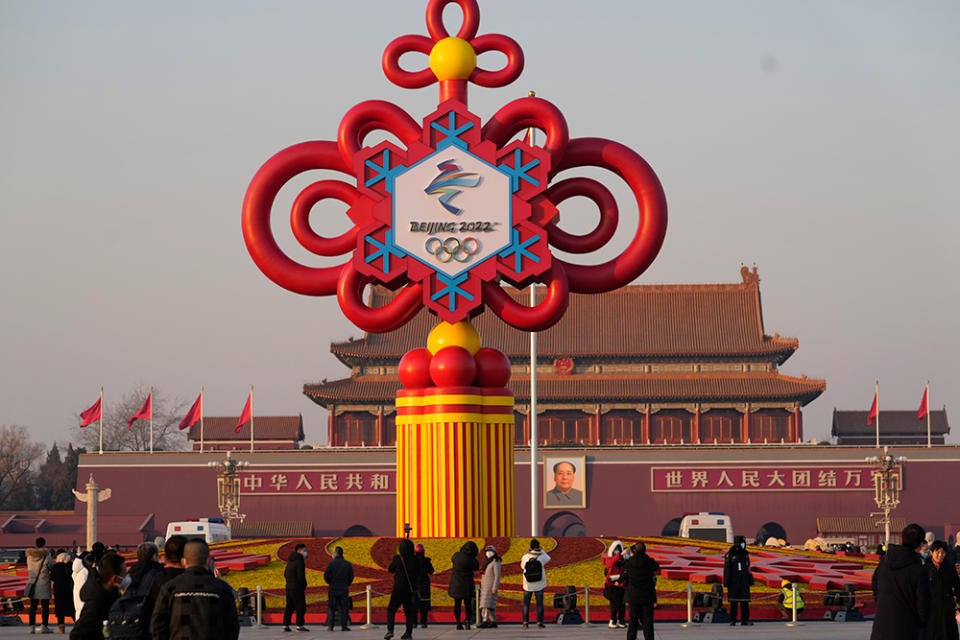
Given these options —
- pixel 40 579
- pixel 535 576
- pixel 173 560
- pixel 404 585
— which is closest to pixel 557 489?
pixel 535 576

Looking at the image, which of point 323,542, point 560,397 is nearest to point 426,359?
point 323,542

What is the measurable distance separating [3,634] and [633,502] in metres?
34.7

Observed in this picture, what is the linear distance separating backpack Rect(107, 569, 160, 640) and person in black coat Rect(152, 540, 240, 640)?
670mm

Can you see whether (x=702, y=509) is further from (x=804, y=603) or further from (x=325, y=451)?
(x=804, y=603)

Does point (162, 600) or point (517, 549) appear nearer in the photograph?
point (162, 600)

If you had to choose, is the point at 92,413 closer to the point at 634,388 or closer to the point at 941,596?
the point at 634,388

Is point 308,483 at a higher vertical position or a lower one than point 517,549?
higher

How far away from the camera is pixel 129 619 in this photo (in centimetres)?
882

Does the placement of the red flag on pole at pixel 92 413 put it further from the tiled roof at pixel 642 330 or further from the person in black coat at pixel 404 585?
the person in black coat at pixel 404 585

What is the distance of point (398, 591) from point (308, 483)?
3523 cm

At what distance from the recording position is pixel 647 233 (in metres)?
22.0

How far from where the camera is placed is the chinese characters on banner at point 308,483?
167 ft

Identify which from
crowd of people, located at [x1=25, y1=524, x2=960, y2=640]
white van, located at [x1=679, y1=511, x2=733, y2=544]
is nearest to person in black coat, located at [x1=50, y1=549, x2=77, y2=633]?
crowd of people, located at [x1=25, y1=524, x2=960, y2=640]

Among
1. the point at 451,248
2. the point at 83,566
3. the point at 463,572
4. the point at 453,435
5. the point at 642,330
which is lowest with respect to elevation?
the point at 463,572
